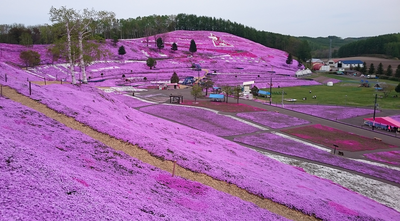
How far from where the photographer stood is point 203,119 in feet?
160

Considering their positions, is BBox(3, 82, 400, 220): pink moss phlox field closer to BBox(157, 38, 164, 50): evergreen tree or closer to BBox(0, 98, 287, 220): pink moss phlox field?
BBox(0, 98, 287, 220): pink moss phlox field

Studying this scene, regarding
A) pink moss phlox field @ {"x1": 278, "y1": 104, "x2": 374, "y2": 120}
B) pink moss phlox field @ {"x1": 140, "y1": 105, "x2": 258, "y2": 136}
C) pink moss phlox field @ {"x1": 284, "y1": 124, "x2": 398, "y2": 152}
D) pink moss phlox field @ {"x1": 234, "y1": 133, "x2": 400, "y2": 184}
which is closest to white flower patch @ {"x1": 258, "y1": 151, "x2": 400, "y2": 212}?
pink moss phlox field @ {"x1": 234, "y1": 133, "x2": 400, "y2": 184}

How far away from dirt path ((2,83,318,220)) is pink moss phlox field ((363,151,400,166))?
80.3 ft

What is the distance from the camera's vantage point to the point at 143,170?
15172 mm

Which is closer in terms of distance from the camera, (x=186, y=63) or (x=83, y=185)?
(x=83, y=185)

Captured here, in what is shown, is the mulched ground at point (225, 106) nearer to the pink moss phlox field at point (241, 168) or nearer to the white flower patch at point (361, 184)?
the white flower patch at point (361, 184)

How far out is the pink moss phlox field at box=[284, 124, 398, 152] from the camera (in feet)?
125

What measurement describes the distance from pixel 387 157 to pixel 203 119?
89.1 ft

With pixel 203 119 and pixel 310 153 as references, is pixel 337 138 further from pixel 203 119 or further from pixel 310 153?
pixel 203 119

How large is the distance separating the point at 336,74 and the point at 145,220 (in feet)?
541

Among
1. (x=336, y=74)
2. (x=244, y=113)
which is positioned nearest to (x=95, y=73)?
(x=244, y=113)

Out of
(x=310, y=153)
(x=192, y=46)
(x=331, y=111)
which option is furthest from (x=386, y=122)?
(x=192, y=46)

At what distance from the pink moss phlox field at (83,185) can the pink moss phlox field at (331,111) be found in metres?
46.7

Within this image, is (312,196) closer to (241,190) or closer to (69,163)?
(241,190)
